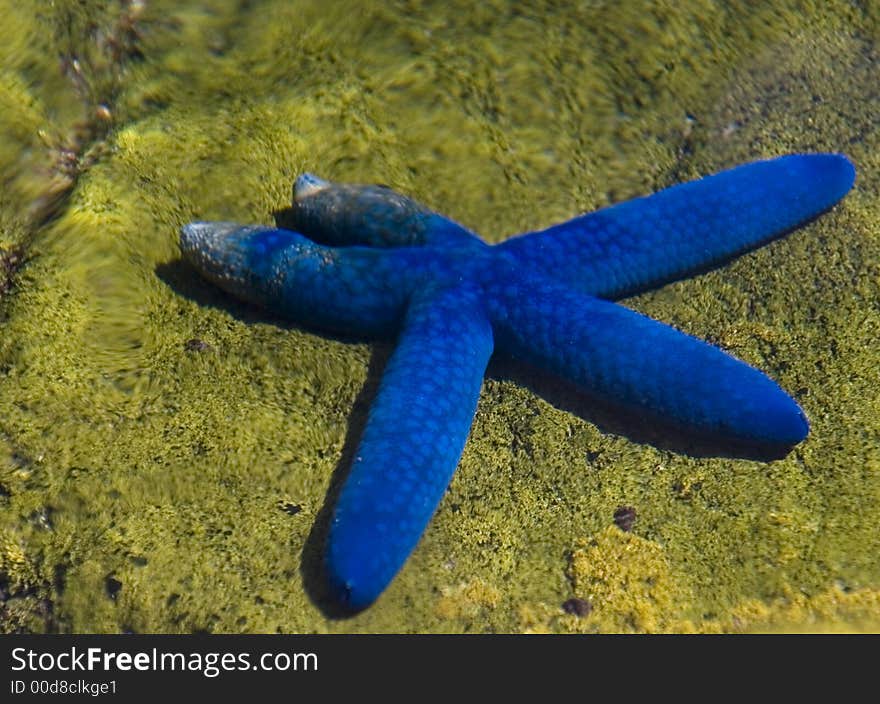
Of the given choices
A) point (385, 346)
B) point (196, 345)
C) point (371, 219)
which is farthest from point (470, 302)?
point (196, 345)

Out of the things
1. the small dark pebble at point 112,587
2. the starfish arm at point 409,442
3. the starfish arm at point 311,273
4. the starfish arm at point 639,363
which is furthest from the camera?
the starfish arm at point 311,273

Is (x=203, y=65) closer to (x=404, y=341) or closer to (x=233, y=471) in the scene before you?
(x=404, y=341)

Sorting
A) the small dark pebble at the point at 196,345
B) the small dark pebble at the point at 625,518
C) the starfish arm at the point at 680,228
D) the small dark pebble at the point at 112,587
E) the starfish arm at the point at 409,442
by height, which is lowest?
the small dark pebble at the point at 112,587

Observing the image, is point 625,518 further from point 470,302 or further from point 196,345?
point 196,345

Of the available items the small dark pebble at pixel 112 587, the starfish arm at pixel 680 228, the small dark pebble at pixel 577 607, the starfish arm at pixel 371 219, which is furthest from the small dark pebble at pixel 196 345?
the small dark pebble at pixel 577 607

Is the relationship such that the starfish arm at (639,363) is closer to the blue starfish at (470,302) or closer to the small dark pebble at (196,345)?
the blue starfish at (470,302)

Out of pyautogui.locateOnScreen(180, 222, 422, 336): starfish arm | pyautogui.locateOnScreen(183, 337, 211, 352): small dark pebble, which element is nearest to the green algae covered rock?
pyautogui.locateOnScreen(183, 337, 211, 352): small dark pebble

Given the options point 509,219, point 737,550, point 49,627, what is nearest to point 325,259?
point 509,219
